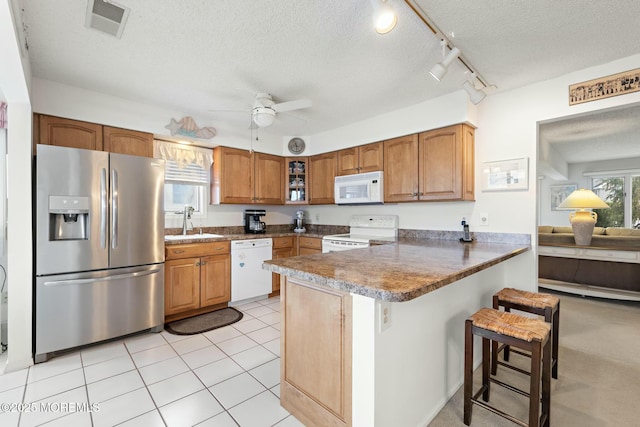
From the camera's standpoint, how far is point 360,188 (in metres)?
3.68

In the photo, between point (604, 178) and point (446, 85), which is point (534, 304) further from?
point (604, 178)

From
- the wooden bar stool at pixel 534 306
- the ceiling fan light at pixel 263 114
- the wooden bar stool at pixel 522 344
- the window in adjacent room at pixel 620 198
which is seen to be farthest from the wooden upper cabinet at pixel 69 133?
the window in adjacent room at pixel 620 198

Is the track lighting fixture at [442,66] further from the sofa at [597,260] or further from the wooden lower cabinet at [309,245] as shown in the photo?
the sofa at [597,260]

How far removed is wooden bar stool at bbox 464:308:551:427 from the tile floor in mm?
1065

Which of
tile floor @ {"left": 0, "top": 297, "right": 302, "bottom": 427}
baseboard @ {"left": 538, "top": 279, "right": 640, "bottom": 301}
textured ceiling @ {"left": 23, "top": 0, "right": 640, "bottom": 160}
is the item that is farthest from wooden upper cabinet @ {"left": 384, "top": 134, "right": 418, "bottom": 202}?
baseboard @ {"left": 538, "top": 279, "right": 640, "bottom": 301}

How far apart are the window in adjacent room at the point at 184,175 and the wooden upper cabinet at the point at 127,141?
249mm

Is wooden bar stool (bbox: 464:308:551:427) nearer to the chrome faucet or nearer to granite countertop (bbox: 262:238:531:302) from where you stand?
granite countertop (bbox: 262:238:531:302)

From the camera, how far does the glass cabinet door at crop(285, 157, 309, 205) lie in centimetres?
448

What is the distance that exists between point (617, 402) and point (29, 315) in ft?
14.1

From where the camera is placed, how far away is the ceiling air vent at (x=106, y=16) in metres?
1.69

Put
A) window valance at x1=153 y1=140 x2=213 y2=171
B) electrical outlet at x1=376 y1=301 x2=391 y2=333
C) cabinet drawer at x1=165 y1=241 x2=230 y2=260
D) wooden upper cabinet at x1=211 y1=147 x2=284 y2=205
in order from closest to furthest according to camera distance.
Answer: electrical outlet at x1=376 y1=301 x2=391 y2=333, cabinet drawer at x1=165 y1=241 x2=230 y2=260, window valance at x1=153 y1=140 x2=213 y2=171, wooden upper cabinet at x1=211 y1=147 x2=284 y2=205

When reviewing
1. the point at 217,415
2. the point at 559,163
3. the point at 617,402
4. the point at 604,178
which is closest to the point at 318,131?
the point at 217,415

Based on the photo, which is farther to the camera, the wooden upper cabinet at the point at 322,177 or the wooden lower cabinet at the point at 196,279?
the wooden upper cabinet at the point at 322,177

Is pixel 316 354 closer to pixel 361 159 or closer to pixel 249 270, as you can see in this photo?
pixel 249 270
